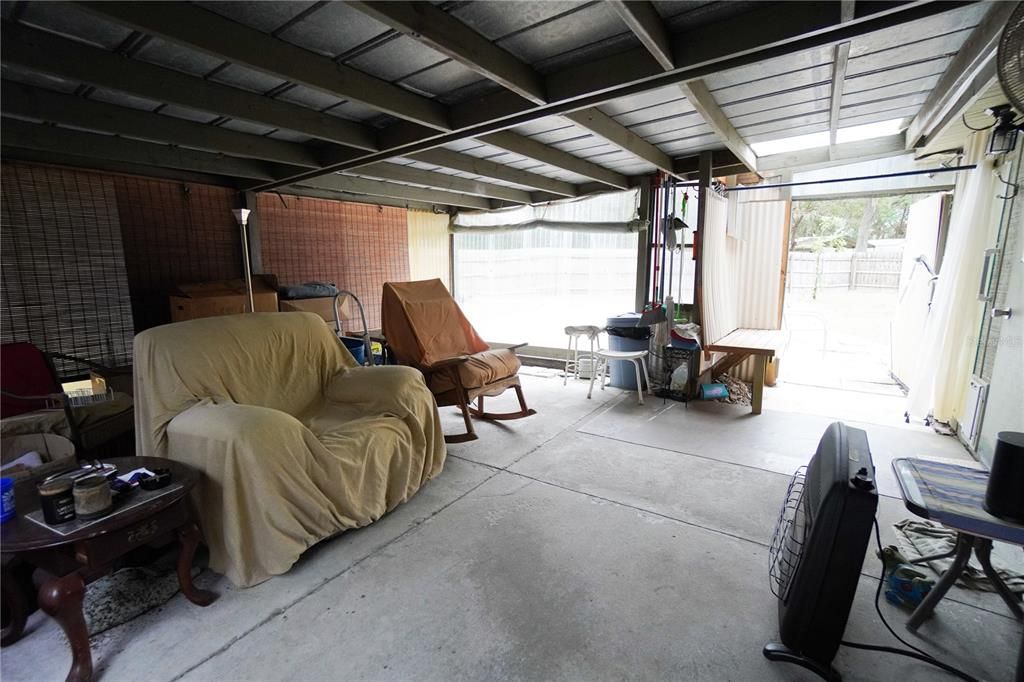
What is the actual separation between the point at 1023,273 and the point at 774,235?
2305 mm

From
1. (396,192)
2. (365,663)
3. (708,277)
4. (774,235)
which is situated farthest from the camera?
(396,192)

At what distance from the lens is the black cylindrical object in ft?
4.12

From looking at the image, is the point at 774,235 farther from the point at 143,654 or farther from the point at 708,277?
the point at 143,654

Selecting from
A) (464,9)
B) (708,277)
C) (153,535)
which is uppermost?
(464,9)

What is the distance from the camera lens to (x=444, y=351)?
360cm

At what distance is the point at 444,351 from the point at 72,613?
2.49 meters

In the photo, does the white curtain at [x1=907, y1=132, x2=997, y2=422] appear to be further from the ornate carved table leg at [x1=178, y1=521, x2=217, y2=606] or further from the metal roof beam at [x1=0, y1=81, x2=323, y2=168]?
the metal roof beam at [x1=0, y1=81, x2=323, y2=168]

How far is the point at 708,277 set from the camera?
408 cm

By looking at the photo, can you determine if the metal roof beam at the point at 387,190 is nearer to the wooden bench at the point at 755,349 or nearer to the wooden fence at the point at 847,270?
the wooden bench at the point at 755,349

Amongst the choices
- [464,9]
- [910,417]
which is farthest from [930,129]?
[464,9]

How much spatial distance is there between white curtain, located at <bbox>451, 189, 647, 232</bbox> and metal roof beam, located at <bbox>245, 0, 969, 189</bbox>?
2680 mm

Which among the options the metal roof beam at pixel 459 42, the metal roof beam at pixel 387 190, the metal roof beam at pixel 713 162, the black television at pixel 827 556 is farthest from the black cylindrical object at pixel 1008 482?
the metal roof beam at pixel 387 190

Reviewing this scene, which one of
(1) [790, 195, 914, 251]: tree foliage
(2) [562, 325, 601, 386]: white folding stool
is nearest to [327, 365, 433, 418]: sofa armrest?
(2) [562, 325, 601, 386]: white folding stool

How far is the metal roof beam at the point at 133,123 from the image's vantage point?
218 centimetres
